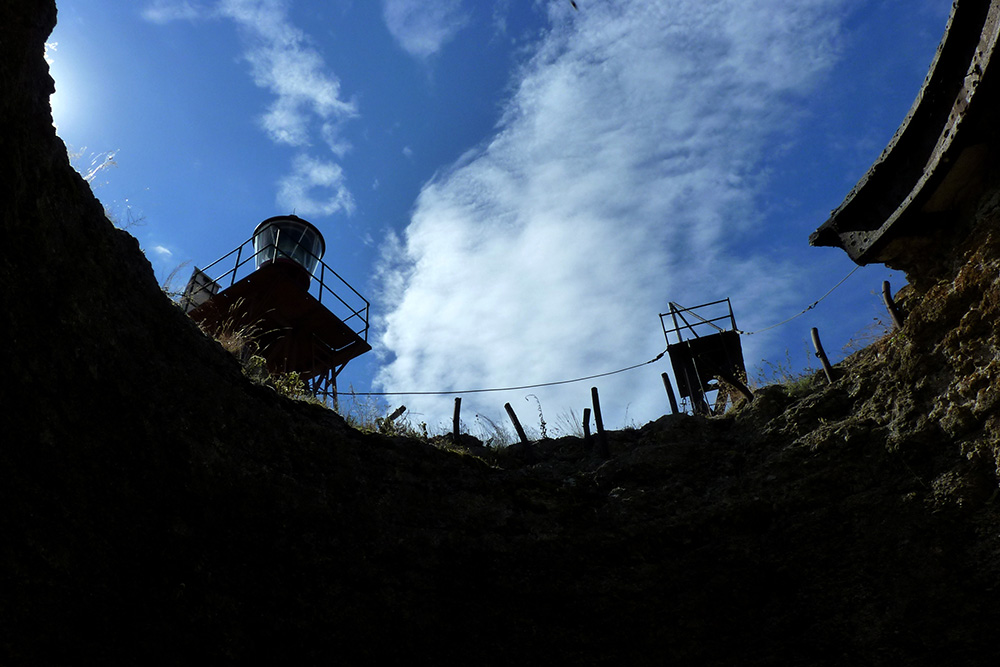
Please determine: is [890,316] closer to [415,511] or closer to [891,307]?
[891,307]

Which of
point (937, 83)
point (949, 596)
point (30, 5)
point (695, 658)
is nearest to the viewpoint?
point (30, 5)

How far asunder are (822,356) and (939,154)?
95.0 inches

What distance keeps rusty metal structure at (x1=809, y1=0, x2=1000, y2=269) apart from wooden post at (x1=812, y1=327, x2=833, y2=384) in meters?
1.00

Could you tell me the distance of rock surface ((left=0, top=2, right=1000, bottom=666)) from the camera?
5.08 m

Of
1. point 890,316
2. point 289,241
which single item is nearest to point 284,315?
point 289,241

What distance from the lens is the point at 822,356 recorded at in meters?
8.27

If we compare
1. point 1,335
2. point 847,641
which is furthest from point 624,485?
point 1,335

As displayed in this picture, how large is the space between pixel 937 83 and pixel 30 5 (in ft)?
24.4

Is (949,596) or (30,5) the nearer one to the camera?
(30,5)

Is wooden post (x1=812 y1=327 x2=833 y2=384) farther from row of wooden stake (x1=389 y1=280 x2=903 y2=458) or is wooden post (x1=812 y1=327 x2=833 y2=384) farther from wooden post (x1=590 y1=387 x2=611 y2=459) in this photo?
wooden post (x1=590 y1=387 x2=611 y2=459)

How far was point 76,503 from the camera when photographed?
5199 mm

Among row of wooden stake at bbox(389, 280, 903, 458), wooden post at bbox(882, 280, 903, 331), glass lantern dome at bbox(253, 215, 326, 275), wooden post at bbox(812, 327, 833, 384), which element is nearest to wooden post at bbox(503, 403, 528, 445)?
row of wooden stake at bbox(389, 280, 903, 458)

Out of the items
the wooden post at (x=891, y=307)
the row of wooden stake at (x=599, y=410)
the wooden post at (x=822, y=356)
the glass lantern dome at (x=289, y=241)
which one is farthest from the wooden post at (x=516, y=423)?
the glass lantern dome at (x=289, y=241)

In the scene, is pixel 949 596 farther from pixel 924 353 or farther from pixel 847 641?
pixel 924 353
